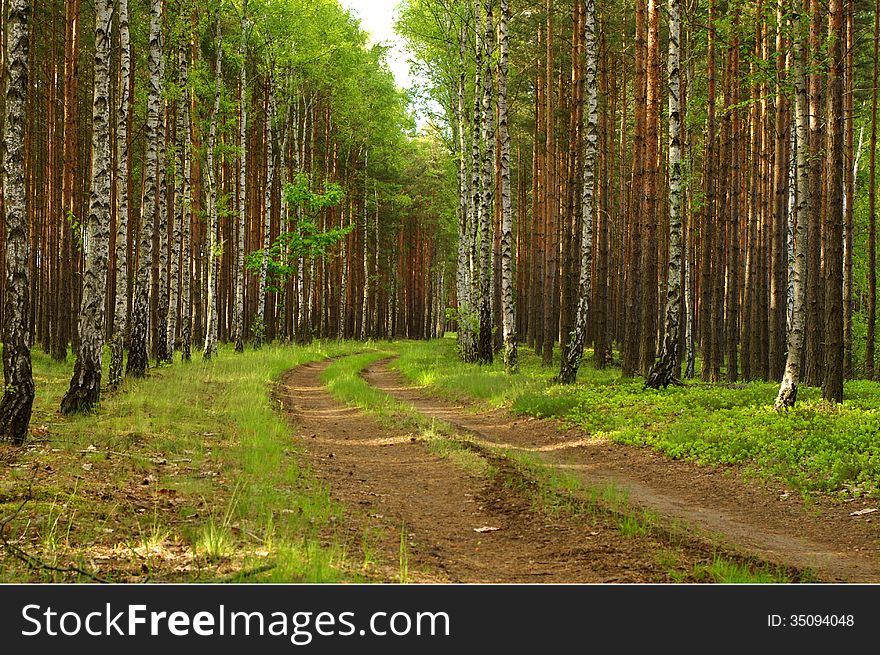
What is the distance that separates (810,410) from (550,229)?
51.4 feet

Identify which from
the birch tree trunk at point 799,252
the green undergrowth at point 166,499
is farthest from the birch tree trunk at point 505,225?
A: the green undergrowth at point 166,499

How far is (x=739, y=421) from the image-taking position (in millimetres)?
11625

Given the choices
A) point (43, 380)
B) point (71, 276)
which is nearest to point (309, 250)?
point (71, 276)

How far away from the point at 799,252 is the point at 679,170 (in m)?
3.85

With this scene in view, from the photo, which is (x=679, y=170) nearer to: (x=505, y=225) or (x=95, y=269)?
(x=505, y=225)

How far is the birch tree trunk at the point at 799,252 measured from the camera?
1229cm

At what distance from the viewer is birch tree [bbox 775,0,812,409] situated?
12.3 metres

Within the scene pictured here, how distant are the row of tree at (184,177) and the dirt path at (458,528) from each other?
453 centimetres

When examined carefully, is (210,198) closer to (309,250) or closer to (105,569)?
(309,250)

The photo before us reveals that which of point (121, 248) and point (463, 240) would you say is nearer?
point (121, 248)

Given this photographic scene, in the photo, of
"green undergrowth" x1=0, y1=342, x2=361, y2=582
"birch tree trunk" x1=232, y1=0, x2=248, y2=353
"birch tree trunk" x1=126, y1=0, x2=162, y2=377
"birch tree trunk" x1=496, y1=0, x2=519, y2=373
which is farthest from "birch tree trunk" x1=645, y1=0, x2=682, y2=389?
"birch tree trunk" x1=232, y1=0, x2=248, y2=353

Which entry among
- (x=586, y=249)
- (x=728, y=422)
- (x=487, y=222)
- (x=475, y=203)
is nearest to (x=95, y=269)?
(x=728, y=422)

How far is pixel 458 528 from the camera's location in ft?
22.8

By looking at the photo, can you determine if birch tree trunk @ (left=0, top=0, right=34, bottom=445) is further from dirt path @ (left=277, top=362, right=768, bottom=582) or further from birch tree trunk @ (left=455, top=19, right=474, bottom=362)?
→ birch tree trunk @ (left=455, top=19, right=474, bottom=362)
